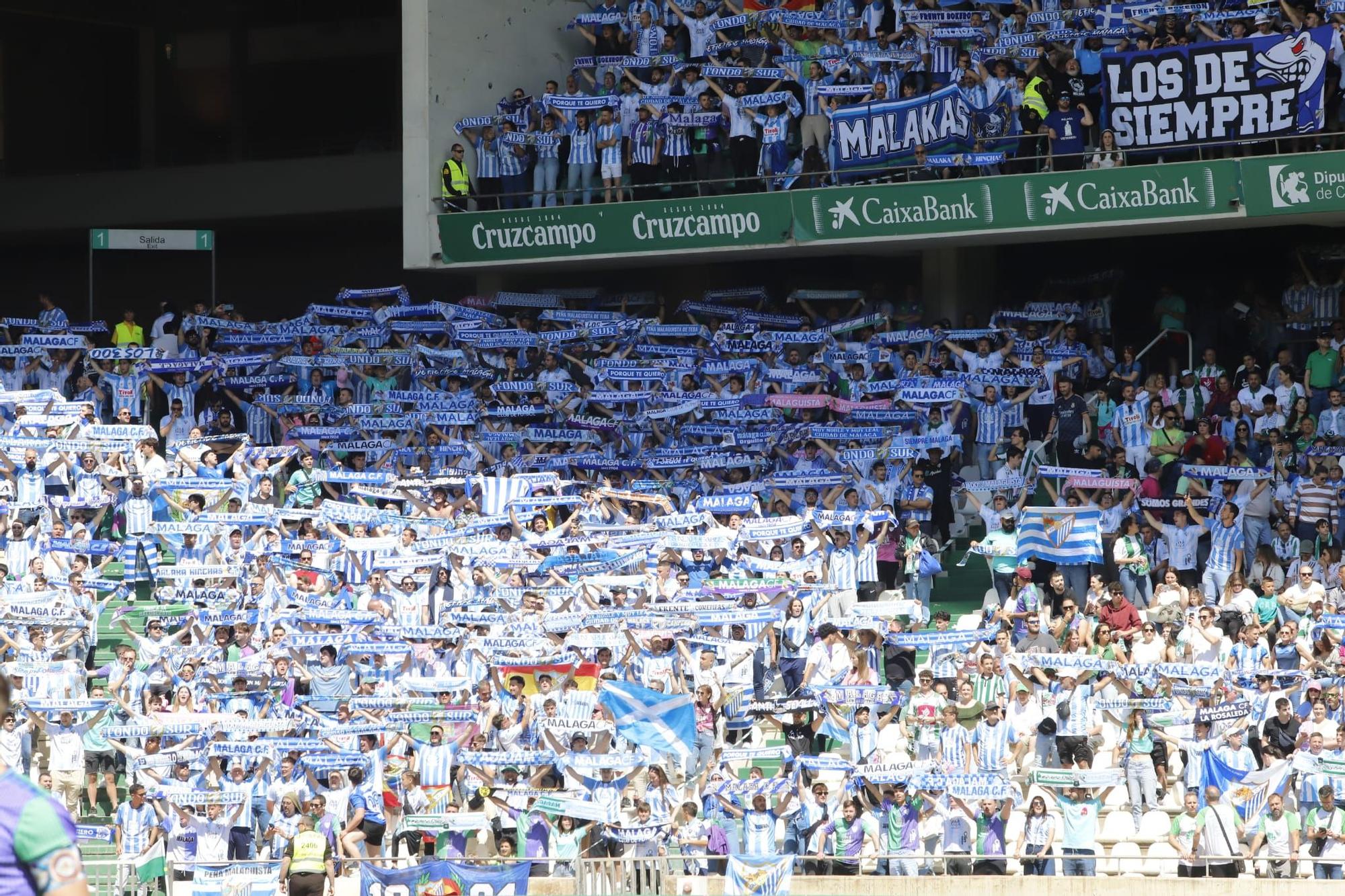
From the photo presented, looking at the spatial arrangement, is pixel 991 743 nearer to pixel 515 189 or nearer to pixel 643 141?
pixel 643 141

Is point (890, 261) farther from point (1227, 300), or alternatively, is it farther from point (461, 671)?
point (461, 671)

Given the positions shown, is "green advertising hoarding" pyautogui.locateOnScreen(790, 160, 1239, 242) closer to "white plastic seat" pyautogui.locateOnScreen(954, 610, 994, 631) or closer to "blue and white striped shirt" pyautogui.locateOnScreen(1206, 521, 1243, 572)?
"blue and white striped shirt" pyautogui.locateOnScreen(1206, 521, 1243, 572)

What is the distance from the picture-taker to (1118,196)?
24125mm

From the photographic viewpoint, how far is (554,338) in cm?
2606

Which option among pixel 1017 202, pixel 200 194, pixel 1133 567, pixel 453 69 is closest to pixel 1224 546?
pixel 1133 567

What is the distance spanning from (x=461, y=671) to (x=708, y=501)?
14.3 feet

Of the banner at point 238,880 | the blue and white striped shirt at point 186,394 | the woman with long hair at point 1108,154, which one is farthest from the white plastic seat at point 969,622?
the blue and white striped shirt at point 186,394

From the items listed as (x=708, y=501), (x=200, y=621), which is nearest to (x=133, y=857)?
(x=200, y=621)

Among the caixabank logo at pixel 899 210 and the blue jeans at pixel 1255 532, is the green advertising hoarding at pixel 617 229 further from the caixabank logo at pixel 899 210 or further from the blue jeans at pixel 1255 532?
the blue jeans at pixel 1255 532

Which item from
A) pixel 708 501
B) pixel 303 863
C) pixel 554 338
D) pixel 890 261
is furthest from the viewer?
pixel 890 261

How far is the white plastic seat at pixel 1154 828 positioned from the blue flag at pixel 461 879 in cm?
Result: 430

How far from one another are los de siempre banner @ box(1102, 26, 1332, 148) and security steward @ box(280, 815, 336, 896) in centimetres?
1310

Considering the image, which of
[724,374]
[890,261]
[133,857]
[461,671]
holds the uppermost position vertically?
[890,261]

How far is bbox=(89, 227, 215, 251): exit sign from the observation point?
1037 inches
